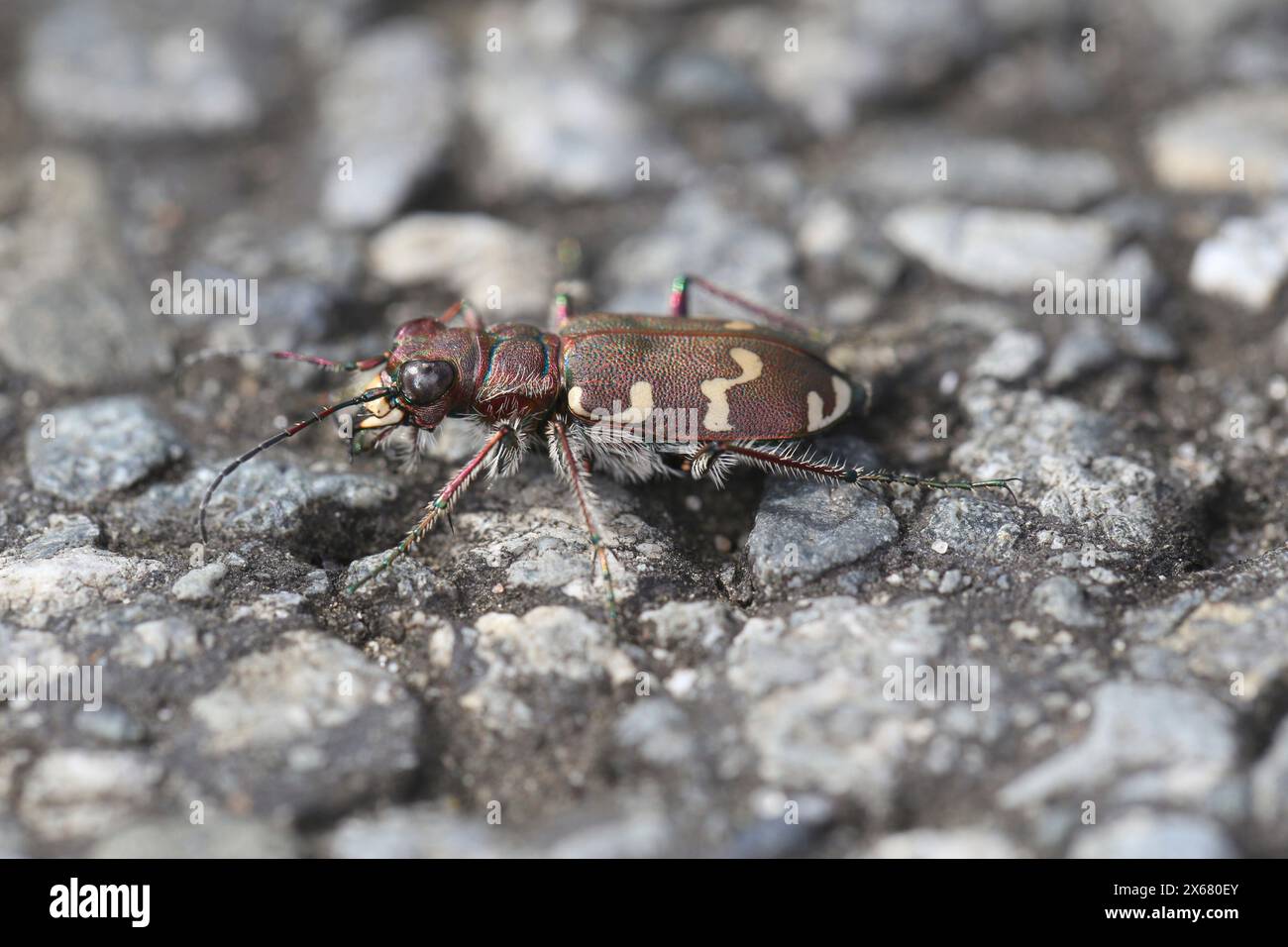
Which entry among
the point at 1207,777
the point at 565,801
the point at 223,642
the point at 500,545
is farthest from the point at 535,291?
the point at 1207,777

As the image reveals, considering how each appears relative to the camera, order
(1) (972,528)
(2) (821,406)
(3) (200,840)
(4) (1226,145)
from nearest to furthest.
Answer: (3) (200,840) → (1) (972,528) → (2) (821,406) → (4) (1226,145)

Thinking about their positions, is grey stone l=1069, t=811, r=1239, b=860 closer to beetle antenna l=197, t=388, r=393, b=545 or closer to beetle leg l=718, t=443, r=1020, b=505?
beetle leg l=718, t=443, r=1020, b=505

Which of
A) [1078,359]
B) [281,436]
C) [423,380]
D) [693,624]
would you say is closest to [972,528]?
[693,624]

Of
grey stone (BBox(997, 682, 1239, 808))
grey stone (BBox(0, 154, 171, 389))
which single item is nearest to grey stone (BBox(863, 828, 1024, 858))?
grey stone (BBox(997, 682, 1239, 808))

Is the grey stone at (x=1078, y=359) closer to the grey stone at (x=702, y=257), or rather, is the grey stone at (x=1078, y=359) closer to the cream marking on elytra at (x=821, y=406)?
the cream marking on elytra at (x=821, y=406)

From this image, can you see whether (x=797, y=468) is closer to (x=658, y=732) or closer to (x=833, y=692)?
(x=833, y=692)

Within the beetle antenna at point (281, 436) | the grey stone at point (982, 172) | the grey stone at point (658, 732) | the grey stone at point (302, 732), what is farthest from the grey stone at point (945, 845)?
the grey stone at point (982, 172)
